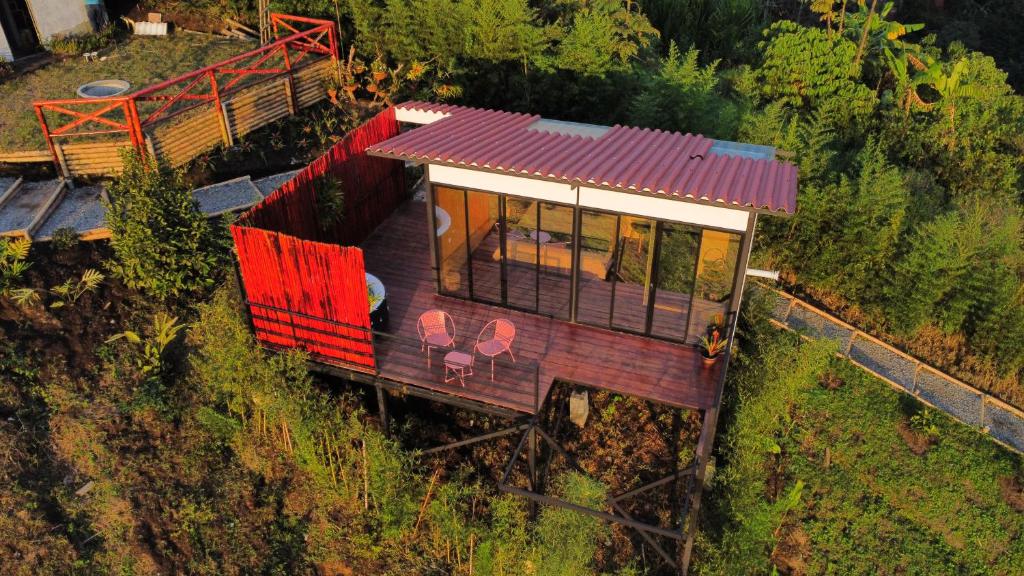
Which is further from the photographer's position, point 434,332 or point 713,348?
point 434,332

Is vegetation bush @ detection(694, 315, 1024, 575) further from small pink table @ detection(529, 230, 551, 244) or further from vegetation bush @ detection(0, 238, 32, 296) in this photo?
vegetation bush @ detection(0, 238, 32, 296)

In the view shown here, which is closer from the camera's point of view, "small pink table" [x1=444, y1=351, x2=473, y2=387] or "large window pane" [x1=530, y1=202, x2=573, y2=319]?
"small pink table" [x1=444, y1=351, x2=473, y2=387]

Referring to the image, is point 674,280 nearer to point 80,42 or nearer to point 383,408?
point 383,408

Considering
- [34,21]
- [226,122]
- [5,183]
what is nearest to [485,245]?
[226,122]

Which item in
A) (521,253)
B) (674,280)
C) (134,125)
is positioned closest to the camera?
(674,280)

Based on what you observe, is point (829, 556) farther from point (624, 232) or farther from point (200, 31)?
point (200, 31)

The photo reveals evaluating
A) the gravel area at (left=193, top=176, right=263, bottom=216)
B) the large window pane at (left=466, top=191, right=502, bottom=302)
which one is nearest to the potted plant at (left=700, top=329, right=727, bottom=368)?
the large window pane at (left=466, top=191, right=502, bottom=302)

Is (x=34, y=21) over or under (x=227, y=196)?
over

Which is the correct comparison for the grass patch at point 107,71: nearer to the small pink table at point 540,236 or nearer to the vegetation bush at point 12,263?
the vegetation bush at point 12,263
